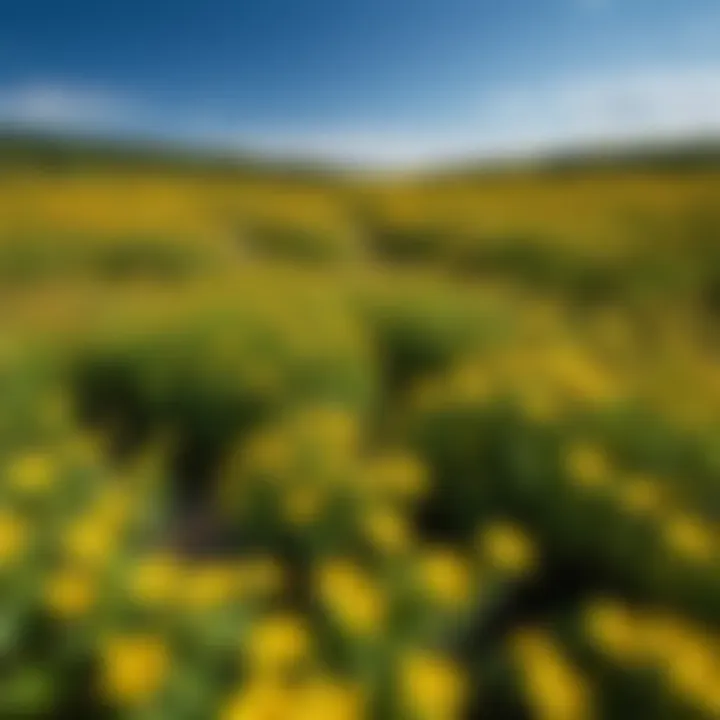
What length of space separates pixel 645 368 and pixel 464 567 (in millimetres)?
604

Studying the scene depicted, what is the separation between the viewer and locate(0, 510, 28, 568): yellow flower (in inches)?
26.1

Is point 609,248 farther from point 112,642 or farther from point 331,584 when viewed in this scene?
point 112,642

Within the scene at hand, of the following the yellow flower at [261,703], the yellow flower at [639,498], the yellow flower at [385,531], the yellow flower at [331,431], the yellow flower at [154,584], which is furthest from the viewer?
the yellow flower at [331,431]

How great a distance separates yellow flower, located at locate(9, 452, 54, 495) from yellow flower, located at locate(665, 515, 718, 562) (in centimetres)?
58

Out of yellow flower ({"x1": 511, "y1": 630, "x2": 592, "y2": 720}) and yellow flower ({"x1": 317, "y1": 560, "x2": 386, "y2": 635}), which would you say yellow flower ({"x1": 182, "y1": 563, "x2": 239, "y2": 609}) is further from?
yellow flower ({"x1": 511, "y1": 630, "x2": 592, "y2": 720})

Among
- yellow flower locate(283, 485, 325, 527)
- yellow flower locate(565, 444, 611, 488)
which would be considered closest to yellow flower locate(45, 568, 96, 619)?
yellow flower locate(283, 485, 325, 527)

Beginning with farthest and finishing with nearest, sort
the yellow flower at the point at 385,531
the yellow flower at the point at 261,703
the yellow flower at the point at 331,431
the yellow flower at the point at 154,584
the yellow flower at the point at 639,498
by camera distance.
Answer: the yellow flower at the point at 331,431 < the yellow flower at the point at 639,498 < the yellow flower at the point at 385,531 < the yellow flower at the point at 154,584 < the yellow flower at the point at 261,703

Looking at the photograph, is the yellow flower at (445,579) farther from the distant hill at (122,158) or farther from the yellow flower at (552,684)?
the distant hill at (122,158)

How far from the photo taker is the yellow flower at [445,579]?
646 mm

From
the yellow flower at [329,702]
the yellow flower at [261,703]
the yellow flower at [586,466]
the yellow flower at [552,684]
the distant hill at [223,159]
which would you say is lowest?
the yellow flower at [552,684]

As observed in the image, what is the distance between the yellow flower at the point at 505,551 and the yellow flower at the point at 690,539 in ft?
0.43

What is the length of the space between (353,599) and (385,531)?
119mm

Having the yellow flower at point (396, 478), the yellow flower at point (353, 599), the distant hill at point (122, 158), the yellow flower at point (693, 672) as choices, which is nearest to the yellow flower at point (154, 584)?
the yellow flower at point (353, 599)

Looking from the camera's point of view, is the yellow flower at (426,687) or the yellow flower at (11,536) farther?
the yellow flower at (11,536)
